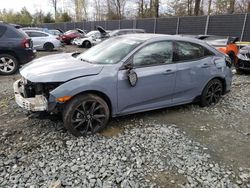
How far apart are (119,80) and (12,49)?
5107 mm

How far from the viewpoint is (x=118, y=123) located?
3.94 meters

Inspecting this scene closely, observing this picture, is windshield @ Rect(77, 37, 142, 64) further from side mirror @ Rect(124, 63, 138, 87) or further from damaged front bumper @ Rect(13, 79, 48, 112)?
damaged front bumper @ Rect(13, 79, 48, 112)

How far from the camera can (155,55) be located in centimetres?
392

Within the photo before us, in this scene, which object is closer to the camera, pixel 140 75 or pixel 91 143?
pixel 91 143

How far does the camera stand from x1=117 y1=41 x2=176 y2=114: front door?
3.62 metres

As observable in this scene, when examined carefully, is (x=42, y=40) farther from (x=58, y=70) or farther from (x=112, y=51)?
(x=58, y=70)

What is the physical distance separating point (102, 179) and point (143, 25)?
19351mm

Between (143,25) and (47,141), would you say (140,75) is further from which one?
(143,25)

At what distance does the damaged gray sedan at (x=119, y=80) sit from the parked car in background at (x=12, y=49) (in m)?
3.79

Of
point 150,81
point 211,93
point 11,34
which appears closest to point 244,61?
point 211,93

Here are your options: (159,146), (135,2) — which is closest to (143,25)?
(135,2)

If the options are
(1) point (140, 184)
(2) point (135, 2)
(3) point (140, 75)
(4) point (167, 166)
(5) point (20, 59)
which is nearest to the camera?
(1) point (140, 184)

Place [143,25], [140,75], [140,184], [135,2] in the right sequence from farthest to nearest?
[135,2], [143,25], [140,75], [140,184]

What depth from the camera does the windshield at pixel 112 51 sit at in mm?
3701
